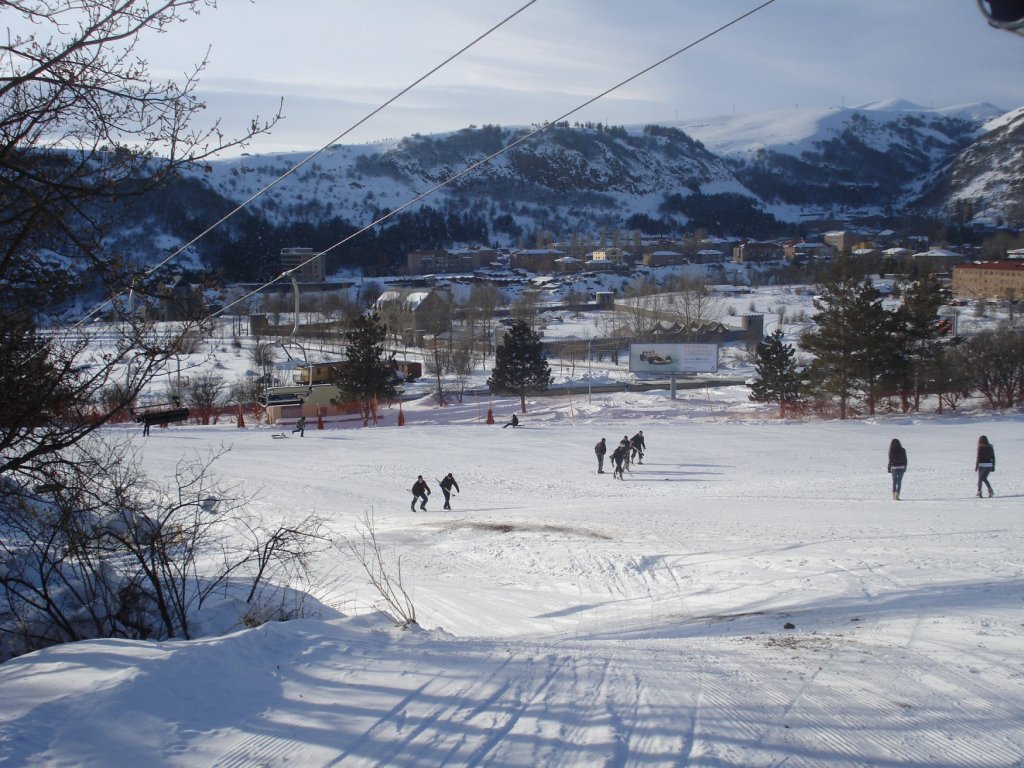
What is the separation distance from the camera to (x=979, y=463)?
14375 mm

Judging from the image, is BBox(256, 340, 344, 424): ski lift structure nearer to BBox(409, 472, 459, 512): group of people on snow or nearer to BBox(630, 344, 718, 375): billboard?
BBox(630, 344, 718, 375): billboard

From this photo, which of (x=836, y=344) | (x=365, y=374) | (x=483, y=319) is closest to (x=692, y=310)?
(x=483, y=319)

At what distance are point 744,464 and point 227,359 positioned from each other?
4976 cm

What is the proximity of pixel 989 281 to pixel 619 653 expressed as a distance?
9489 centimetres

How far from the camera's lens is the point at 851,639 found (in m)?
6.16

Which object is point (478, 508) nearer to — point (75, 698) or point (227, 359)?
point (75, 698)

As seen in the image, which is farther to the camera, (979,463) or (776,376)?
(776,376)

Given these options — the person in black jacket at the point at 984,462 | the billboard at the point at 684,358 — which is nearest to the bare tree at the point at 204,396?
the billboard at the point at 684,358

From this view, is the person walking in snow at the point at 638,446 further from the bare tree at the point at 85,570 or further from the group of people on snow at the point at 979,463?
the bare tree at the point at 85,570

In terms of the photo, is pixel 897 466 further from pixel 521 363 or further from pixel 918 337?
pixel 521 363

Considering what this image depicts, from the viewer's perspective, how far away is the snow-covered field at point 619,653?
12.4ft

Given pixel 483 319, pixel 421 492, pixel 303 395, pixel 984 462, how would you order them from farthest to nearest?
1. pixel 483 319
2. pixel 303 395
3. pixel 421 492
4. pixel 984 462

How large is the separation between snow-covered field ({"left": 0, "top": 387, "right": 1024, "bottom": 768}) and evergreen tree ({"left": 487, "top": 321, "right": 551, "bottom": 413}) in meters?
24.4

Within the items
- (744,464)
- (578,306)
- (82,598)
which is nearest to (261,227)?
(578,306)
